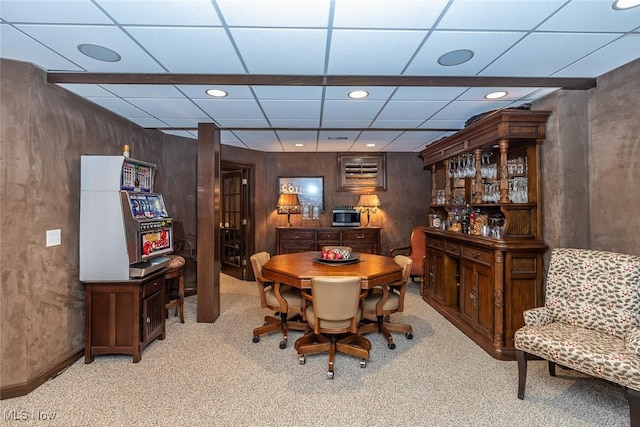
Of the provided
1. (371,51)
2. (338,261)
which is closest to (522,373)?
(338,261)

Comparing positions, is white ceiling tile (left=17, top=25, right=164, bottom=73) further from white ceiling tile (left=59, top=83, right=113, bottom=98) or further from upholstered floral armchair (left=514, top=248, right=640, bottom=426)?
upholstered floral armchair (left=514, top=248, right=640, bottom=426)

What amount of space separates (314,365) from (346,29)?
2.65 m

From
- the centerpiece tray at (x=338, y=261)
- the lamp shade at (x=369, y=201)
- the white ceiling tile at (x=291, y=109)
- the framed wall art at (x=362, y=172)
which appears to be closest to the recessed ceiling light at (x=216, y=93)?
the white ceiling tile at (x=291, y=109)

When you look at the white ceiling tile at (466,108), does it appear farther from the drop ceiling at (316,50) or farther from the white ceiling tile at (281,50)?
the white ceiling tile at (281,50)

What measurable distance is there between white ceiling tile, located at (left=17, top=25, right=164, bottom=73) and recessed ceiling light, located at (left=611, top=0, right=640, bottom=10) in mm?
2901

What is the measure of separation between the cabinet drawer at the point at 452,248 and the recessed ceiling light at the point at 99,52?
3.78 m

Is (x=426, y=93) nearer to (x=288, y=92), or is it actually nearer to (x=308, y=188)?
(x=288, y=92)

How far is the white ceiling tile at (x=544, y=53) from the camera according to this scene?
2090 mm

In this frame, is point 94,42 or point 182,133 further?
point 182,133

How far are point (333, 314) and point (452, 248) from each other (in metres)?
2.03

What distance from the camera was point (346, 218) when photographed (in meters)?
5.83

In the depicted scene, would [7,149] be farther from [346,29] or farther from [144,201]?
[346,29]

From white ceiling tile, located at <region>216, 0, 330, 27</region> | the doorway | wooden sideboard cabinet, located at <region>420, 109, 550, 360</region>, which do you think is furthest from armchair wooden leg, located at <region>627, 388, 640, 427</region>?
the doorway

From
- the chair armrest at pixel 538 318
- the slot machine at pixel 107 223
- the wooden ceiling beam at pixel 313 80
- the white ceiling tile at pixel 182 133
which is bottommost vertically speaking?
the chair armrest at pixel 538 318
